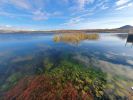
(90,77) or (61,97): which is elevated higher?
(61,97)

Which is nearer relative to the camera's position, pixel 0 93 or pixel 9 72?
pixel 0 93

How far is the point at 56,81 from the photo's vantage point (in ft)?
8.99

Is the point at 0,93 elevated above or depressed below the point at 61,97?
below

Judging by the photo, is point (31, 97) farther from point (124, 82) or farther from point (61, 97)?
point (124, 82)

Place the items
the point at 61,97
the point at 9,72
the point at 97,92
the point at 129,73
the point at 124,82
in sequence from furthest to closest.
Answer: the point at 9,72, the point at 129,73, the point at 124,82, the point at 97,92, the point at 61,97

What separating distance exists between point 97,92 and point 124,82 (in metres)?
1.58

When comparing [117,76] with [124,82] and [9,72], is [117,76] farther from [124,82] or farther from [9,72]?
[9,72]

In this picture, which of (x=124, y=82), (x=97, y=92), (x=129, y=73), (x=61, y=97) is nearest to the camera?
(x=61, y=97)

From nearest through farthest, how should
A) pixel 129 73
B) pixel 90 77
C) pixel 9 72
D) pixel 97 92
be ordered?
pixel 97 92, pixel 90 77, pixel 129 73, pixel 9 72

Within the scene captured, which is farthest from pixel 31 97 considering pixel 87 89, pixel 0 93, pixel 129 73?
pixel 129 73

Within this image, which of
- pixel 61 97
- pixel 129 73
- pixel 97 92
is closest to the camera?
pixel 61 97

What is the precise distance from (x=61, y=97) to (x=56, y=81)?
859mm

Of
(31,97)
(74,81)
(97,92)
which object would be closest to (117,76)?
(97,92)

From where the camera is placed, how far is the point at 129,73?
327cm
